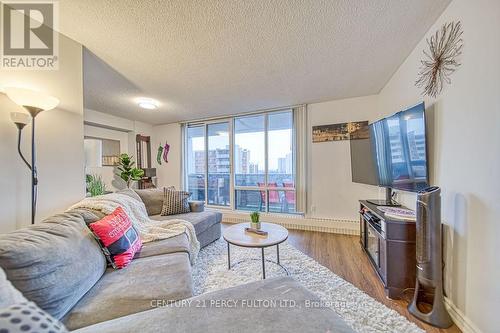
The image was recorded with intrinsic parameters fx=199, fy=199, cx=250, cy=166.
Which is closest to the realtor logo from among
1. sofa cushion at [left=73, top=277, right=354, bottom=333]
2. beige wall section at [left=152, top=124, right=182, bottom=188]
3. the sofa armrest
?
sofa cushion at [left=73, top=277, right=354, bottom=333]

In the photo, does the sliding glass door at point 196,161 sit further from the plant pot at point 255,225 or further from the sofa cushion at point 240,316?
the sofa cushion at point 240,316

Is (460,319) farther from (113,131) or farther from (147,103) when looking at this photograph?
(113,131)

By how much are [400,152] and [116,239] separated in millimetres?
2702

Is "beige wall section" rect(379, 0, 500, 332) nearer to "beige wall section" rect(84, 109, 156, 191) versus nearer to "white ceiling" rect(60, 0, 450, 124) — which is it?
"white ceiling" rect(60, 0, 450, 124)

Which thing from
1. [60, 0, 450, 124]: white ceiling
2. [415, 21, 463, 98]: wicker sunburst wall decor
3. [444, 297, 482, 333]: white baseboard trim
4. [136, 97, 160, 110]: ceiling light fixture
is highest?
[60, 0, 450, 124]: white ceiling

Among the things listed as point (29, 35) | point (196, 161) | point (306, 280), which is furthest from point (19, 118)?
point (196, 161)

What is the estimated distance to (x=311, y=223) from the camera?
3.68m

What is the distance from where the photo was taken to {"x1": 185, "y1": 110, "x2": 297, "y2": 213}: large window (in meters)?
4.04

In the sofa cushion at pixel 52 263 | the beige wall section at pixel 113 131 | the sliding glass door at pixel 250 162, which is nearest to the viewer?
the sofa cushion at pixel 52 263

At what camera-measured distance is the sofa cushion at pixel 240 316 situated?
0.76 meters

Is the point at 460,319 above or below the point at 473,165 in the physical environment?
below

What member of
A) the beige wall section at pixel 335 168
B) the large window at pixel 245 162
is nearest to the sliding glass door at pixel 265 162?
the large window at pixel 245 162

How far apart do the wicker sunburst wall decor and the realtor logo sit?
9.50ft

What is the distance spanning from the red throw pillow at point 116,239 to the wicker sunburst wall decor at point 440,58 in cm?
283
